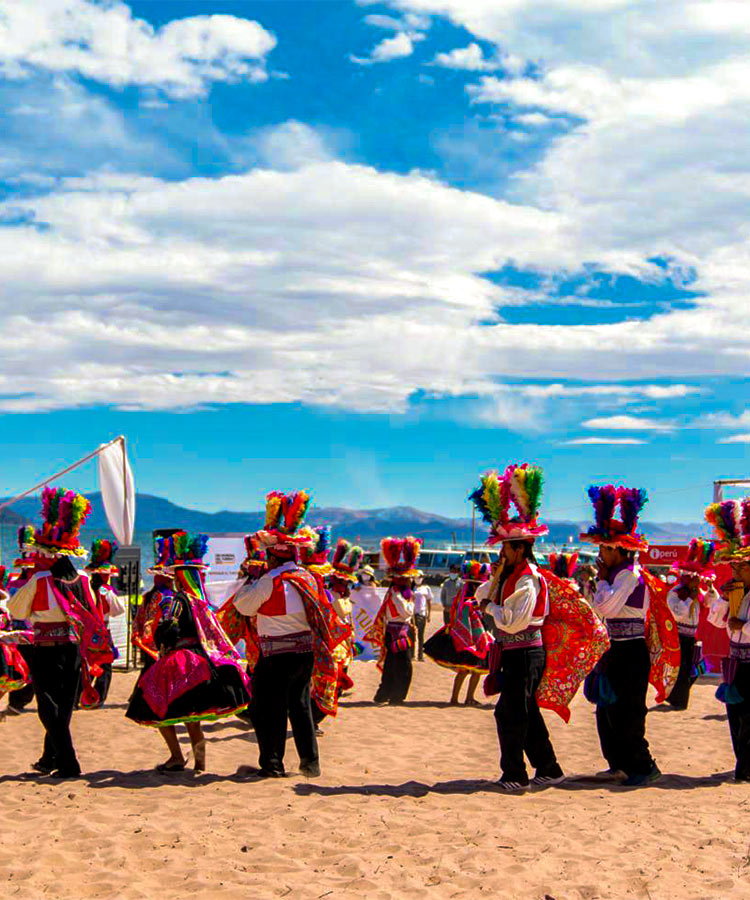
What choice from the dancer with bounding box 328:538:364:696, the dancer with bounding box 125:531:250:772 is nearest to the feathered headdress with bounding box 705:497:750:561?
the dancer with bounding box 125:531:250:772

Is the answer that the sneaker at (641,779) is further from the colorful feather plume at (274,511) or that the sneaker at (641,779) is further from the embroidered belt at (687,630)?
the embroidered belt at (687,630)

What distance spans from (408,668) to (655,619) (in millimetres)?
5694

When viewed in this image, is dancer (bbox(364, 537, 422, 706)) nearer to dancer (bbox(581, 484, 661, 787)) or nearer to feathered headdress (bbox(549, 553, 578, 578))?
feathered headdress (bbox(549, 553, 578, 578))

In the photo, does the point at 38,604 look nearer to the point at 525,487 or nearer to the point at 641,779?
the point at 525,487

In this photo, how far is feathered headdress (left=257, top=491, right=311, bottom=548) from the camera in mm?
8336

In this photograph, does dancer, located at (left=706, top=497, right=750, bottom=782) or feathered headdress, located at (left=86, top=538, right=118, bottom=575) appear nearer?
dancer, located at (left=706, top=497, right=750, bottom=782)

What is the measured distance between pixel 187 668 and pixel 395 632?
5.57m

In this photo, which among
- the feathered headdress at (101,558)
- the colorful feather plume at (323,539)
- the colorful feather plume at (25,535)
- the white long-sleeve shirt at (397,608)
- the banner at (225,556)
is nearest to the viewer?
the colorful feather plume at (25,535)

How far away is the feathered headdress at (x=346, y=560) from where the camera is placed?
510 inches

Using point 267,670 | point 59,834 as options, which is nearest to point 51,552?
point 267,670

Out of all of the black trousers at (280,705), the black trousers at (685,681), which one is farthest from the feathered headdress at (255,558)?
the black trousers at (685,681)

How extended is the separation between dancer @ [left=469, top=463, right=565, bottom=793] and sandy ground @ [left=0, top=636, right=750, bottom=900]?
435 millimetres

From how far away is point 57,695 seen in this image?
8.33m

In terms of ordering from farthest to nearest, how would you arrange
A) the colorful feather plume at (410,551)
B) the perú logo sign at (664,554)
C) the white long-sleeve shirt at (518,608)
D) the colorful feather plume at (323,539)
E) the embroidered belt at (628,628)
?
1. the perú logo sign at (664,554)
2. the colorful feather plume at (410,551)
3. the colorful feather plume at (323,539)
4. the embroidered belt at (628,628)
5. the white long-sleeve shirt at (518,608)
